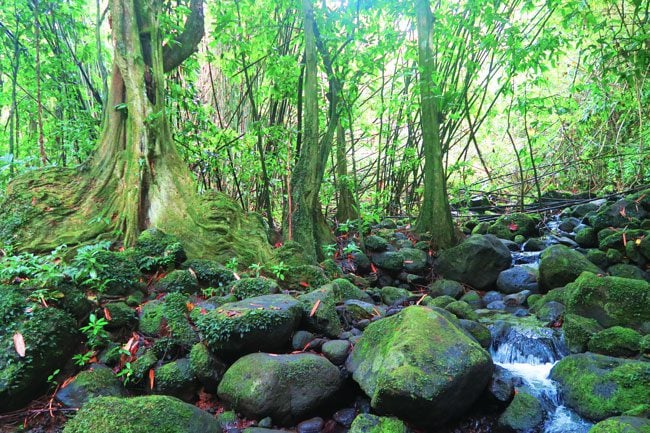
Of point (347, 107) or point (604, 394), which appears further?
point (347, 107)

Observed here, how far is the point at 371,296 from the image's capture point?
16.4 feet

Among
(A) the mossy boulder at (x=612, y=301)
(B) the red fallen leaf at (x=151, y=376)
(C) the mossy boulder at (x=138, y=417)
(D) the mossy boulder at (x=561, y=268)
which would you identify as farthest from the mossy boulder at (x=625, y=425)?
(D) the mossy boulder at (x=561, y=268)

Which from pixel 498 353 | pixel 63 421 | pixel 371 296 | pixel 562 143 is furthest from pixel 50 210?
pixel 562 143

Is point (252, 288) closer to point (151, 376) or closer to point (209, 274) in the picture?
point (209, 274)

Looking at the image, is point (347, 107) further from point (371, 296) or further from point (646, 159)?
point (646, 159)

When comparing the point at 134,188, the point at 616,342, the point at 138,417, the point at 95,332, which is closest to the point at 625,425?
the point at 616,342

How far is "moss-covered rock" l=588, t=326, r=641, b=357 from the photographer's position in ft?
11.5

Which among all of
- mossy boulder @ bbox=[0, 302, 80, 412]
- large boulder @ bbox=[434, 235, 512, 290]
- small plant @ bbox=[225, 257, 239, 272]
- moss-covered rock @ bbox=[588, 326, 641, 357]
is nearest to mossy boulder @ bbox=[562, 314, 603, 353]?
moss-covered rock @ bbox=[588, 326, 641, 357]

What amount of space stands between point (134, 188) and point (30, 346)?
233 cm

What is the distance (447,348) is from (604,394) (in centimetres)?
119

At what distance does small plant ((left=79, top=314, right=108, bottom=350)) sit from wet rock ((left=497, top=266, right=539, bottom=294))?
522 cm

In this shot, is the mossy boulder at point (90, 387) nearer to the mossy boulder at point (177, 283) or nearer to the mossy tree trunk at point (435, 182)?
the mossy boulder at point (177, 283)

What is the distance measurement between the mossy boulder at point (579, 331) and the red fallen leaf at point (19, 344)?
4.39 metres

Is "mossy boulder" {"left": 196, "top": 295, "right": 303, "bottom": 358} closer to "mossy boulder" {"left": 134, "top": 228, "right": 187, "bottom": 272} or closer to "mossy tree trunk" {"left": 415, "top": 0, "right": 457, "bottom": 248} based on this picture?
"mossy boulder" {"left": 134, "top": 228, "right": 187, "bottom": 272}
